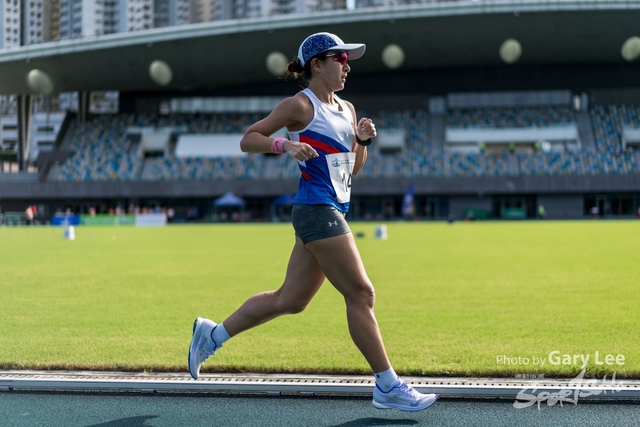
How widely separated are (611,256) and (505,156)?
46.2 m

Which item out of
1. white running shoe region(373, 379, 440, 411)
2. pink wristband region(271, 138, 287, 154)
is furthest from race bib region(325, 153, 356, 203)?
white running shoe region(373, 379, 440, 411)

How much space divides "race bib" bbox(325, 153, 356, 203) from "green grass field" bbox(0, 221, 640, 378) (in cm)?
159

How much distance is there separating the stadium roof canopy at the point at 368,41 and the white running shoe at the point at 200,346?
47.7 m

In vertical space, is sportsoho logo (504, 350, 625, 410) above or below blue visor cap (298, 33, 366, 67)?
below

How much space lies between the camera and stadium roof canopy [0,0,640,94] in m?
49.8

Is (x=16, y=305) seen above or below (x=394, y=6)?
below

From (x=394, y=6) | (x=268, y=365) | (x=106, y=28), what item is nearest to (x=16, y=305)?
(x=268, y=365)

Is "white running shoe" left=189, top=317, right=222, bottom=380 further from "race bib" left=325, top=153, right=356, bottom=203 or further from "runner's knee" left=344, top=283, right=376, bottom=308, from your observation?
"race bib" left=325, top=153, right=356, bottom=203

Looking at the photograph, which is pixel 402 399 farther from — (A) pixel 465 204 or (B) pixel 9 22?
(A) pixel 465 204

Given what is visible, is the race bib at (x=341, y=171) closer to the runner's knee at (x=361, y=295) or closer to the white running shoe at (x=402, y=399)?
the runner's knee at (x=361, y=295)

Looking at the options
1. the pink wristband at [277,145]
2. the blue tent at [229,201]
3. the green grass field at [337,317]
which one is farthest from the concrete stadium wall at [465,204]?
the pink wristband at [277,145]

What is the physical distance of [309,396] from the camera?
4664 mm

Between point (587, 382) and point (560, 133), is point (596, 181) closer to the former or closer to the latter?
point (560, 133)

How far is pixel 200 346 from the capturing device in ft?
16.1
